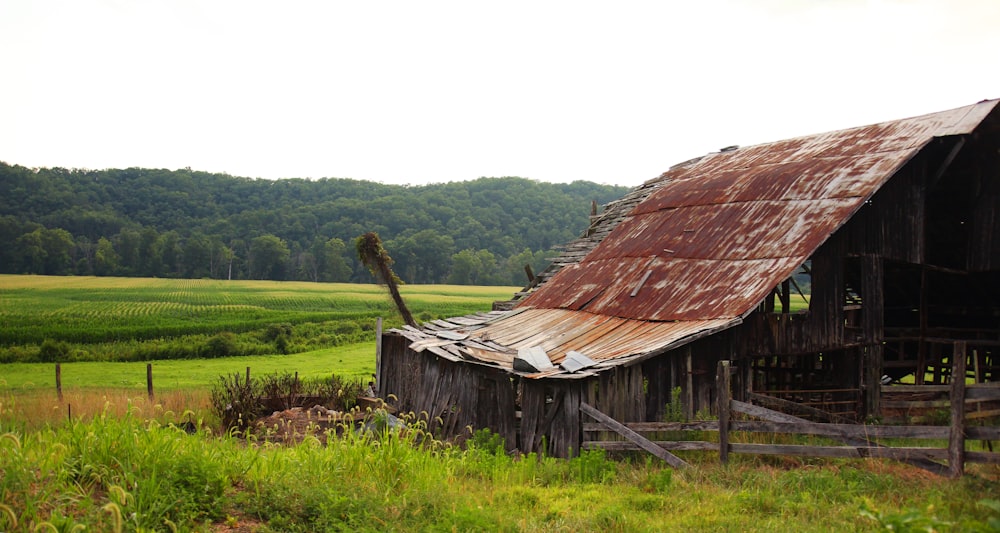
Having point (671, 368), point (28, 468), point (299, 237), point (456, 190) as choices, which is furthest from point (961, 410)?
point (456, 190)

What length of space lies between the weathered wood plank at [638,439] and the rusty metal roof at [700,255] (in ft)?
2.29

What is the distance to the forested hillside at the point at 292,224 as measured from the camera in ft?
261

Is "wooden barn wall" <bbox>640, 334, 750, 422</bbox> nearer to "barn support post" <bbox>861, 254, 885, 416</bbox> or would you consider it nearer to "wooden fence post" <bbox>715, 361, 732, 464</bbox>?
"wooden fence post" <bbox>715, 361, 732, 464</bbox>

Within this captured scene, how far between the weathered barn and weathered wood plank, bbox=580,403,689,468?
0.64m

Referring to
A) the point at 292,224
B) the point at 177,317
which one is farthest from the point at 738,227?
the point at 292,224

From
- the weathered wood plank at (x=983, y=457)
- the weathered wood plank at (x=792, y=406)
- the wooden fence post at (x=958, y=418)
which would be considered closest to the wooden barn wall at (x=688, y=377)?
the weathered wood plank at (x=792, y=406)

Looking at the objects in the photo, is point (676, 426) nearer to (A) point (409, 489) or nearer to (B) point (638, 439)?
(B) point (638, 439)

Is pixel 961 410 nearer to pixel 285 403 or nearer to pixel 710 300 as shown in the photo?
pixel 710 300

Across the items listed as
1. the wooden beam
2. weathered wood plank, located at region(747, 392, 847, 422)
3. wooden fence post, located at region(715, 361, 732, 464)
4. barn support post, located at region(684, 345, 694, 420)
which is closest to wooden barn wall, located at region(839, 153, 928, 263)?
weathered wood plank, located at region(747, 392, 847, 422)

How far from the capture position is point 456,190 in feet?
374

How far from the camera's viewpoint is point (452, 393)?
16422 mm

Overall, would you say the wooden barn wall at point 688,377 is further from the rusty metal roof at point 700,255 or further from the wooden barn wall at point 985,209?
the wooden barn wall at point 985,209

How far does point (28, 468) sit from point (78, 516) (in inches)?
30.6

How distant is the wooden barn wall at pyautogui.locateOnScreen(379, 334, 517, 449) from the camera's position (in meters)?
14.5
